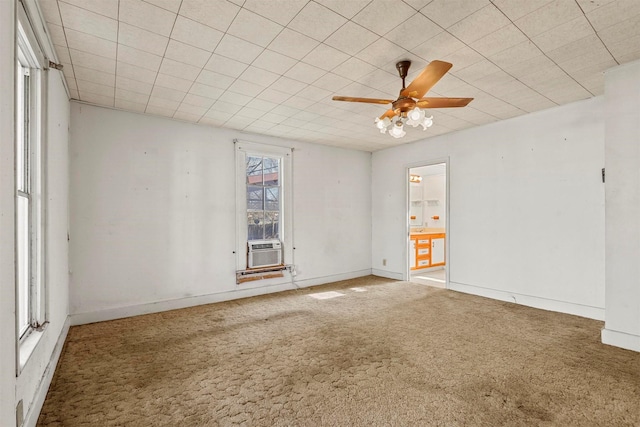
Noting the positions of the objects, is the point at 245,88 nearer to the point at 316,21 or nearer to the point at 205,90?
the point at 205,90

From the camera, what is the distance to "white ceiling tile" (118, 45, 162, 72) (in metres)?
2.61

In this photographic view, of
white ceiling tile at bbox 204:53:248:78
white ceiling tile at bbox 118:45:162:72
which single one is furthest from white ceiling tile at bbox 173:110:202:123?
white ceiling tile at bbox 204:53:248:78

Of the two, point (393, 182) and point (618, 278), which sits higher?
point (393, 182)

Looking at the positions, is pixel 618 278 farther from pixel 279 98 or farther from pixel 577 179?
pixel 279 98

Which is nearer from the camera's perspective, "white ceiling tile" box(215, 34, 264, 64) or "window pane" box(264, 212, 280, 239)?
"white ceiling tile" box(215, 34, 264, 64)

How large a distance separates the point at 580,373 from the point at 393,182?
4.32 metres

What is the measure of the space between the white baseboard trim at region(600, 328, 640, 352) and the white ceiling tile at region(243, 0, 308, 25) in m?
4.05

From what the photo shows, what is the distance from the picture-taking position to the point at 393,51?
2604mm

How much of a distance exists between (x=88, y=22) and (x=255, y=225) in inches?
135

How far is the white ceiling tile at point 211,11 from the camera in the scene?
2.04 meters

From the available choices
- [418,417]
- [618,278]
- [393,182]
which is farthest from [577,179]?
[418,417]

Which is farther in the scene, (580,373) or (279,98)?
(279,98)

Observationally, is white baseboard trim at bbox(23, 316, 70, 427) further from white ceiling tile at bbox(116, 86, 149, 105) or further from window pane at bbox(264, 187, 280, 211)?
window pane at bbox(264, 187, 280, 211)
